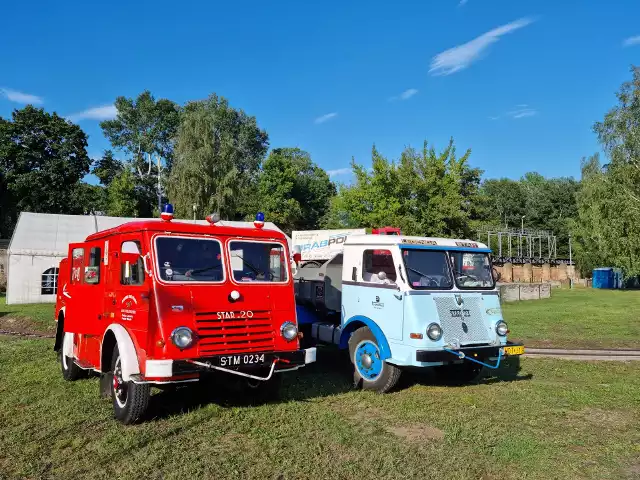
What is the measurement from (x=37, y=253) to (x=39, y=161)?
2678cm

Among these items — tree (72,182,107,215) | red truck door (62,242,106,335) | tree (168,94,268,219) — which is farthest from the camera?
tree (72,182,107,215)

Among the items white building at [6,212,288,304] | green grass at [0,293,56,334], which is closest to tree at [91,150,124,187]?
white building at [6,212,288,304]

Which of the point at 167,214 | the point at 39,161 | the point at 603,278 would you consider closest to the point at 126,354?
the point at 167,214

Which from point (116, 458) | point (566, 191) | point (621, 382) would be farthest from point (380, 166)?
point (566, 191)

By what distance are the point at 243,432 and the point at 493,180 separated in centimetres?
8527

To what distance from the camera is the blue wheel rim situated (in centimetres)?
844

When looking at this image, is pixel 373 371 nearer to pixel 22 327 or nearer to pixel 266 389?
pixel 266 389

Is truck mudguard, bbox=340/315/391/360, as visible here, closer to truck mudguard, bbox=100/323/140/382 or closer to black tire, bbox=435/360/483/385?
black tire, bbox=435/360/483/385

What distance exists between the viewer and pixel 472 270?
8922 millimetres

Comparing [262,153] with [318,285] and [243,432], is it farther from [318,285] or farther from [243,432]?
[243,432]

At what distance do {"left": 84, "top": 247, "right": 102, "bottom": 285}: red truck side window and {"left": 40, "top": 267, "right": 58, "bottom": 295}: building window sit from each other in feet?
62.0

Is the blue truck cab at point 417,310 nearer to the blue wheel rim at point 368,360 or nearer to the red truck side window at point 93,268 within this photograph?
the blue wheel rim at point 368,360

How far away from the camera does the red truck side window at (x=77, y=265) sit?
8516mm

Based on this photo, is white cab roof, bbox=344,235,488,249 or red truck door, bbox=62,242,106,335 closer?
red truck door, bbox=62,242,106,335
